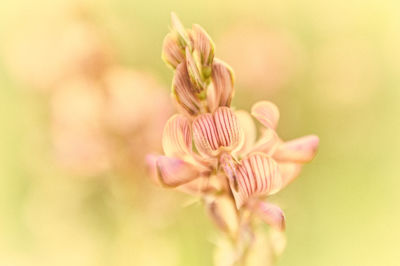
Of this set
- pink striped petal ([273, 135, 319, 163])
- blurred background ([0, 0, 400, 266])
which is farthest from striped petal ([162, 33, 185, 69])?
blurred background ([0, 0, 400, 266])

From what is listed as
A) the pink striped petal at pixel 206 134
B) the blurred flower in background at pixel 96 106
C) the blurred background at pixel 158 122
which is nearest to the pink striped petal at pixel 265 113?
the pink striped petal at pixel 206 134

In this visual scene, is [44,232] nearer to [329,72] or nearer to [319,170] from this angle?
[319,170]

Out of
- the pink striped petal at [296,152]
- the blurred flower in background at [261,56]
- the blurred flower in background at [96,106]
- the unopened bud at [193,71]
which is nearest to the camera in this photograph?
the unopened bud at [193,71]

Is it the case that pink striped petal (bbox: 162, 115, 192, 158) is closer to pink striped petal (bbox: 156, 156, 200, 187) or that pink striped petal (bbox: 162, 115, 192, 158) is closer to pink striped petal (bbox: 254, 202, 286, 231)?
pink striped petal (bbox: 156, 156, 200, 187)

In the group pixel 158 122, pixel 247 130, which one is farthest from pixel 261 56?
pixel 247 130

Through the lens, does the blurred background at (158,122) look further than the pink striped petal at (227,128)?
Yes

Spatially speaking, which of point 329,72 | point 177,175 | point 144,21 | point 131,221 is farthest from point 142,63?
point 177,175

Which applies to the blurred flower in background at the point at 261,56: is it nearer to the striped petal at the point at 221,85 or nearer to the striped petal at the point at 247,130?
the striped petal at the point at 247,130
